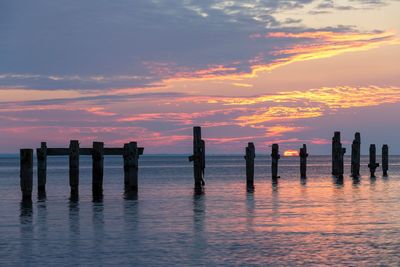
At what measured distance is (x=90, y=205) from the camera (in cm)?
3092

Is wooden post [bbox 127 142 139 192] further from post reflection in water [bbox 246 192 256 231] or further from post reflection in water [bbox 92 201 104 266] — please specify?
post reflection in water [bbox 246 192 256 231]

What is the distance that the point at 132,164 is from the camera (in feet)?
113

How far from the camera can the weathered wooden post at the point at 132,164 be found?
34.1 metres

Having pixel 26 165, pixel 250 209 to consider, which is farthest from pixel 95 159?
pixel 250 209

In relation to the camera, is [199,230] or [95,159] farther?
[95,159]

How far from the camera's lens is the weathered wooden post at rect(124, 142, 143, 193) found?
3412 cm

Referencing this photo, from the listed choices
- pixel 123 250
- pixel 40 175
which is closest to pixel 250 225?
pixel 123 250

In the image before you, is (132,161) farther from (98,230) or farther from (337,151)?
(337,151)

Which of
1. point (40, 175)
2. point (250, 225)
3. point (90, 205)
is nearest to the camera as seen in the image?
point (250, 225)

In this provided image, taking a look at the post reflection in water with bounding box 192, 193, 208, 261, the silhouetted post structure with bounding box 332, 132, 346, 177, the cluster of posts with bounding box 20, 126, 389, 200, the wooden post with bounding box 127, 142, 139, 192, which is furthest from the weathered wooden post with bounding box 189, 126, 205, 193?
the silhouetted post structure with bounding box 332, 132, 346, 177

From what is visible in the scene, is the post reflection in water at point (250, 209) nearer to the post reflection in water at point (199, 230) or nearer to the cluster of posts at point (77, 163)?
the post reflection in water at point (199, 230)

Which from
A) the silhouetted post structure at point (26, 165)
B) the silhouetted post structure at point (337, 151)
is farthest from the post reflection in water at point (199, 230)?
the silhouetted post structure at point (337, 151)

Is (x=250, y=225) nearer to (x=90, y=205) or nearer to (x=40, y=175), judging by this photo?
(x=90, y=205)

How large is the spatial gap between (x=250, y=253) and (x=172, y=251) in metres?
1.85
